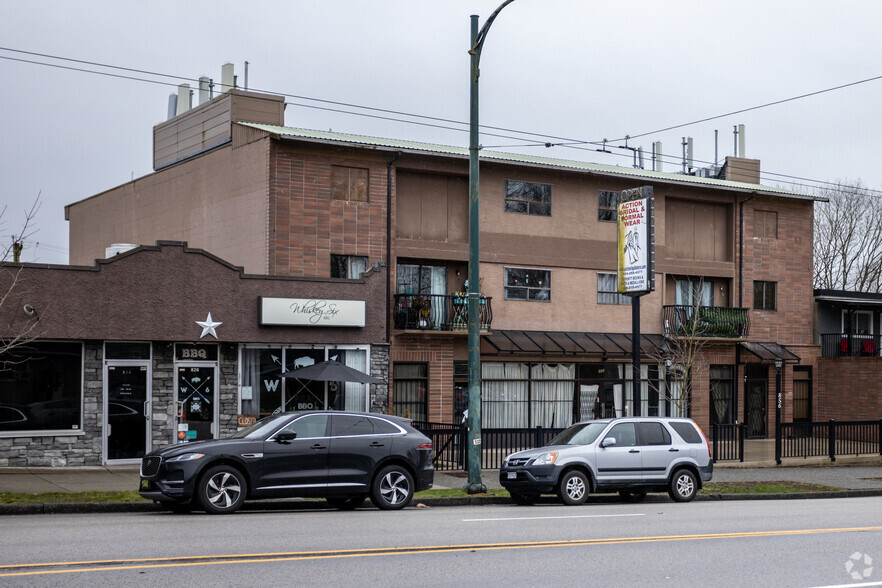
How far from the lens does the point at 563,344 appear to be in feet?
103

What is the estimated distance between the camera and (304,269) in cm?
2756

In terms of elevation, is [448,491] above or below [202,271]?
below

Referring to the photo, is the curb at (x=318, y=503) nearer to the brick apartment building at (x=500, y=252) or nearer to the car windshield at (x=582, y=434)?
the car windshield at (x=582, y=434)

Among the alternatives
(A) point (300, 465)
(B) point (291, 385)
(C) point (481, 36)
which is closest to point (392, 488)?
(A) point (300, 465)

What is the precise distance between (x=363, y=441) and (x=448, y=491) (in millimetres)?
3173

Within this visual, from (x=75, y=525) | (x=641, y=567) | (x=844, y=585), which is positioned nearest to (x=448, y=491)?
(x=75, y=525)

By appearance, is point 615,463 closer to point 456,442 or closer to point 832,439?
point 456,442

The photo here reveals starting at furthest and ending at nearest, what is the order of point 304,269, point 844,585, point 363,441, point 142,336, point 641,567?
point 304,269 < point 142,336 < point 363,441 < point 641,567 < point 844,585

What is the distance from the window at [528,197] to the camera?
31312 mm

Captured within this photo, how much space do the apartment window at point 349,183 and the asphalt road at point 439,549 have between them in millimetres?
13913

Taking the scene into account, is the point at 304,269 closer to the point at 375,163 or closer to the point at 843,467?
Result: the point at 375,163

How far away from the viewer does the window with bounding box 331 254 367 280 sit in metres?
28.2

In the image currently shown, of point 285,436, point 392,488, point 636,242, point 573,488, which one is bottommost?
point 573,488

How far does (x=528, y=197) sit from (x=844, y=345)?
1415cm
